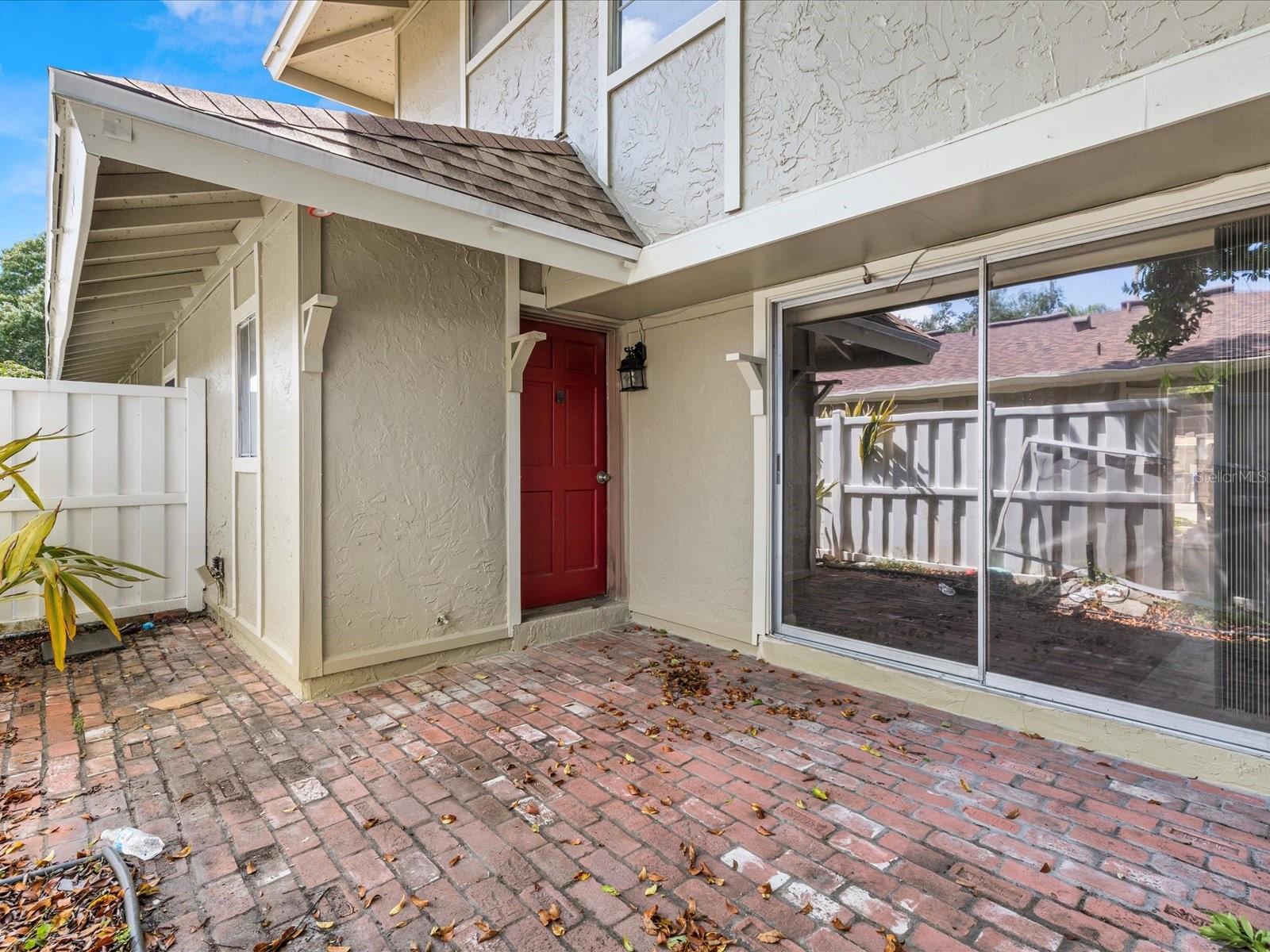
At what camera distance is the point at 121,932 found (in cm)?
178

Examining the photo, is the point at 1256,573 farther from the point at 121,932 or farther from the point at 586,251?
the point at 121,932

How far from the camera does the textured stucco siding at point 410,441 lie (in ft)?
12.0

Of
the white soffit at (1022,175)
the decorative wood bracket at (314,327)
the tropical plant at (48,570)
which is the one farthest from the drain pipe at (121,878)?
the white soffit at (1022,175)

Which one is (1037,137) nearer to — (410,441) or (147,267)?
(410,441)

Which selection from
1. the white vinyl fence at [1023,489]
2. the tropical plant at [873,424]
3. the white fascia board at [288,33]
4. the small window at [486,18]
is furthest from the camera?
the white fascia board at [288,33]

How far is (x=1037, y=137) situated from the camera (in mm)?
2355

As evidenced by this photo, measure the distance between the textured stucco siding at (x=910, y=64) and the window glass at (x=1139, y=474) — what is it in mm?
890

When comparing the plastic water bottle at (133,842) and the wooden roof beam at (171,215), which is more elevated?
the wooden roof beam at (171,215)

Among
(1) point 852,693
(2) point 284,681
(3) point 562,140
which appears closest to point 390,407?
(2) point 284,681

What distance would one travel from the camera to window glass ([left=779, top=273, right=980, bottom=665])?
3369 mm

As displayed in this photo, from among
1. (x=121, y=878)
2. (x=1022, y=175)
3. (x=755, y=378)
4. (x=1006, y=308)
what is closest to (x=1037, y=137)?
(x=1022, y=175)

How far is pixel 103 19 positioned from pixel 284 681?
174 feet

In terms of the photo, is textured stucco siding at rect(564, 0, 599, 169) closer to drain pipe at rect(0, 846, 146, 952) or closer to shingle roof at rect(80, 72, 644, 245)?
shingle roof at rect(80, 72, 644, 245)

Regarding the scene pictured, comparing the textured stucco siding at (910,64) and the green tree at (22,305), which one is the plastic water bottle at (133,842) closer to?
the textured stucco siding at (910,64)
